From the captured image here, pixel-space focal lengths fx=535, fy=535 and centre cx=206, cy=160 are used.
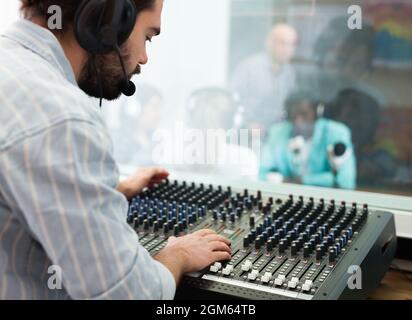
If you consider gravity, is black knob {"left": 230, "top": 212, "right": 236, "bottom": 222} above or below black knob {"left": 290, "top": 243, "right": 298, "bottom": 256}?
above

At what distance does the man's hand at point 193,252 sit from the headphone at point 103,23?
14.0 inches

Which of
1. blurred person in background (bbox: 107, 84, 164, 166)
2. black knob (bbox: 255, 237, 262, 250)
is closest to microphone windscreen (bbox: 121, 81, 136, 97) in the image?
black knob (bbox: 255, 237, 262, 250)

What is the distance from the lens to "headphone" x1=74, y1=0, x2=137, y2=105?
0.83m

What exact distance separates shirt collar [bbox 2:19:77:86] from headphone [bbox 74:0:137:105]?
4 centimetres

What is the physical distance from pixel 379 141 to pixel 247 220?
11.7 feet

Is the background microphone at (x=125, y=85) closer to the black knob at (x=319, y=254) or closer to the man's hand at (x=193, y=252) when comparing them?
the man's hand at (x=193, y=252)

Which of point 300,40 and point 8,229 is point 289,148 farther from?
point 8,229

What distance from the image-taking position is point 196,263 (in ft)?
2.98

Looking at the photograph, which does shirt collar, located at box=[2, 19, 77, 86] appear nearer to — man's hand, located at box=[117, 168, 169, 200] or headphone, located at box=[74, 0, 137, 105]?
headphone, located at box=[74, 0, 137, 105]

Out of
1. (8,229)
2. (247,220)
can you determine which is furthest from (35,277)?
(247,220)

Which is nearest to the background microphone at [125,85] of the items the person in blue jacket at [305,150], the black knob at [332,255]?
the black knob at [332,255]

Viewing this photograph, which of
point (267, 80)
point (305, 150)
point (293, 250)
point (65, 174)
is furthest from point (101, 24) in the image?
point (267, 80)

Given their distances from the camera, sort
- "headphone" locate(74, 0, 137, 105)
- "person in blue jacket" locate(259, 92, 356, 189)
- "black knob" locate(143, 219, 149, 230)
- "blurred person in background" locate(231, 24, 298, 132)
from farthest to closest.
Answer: "blurred person in background" locate(231, 24, 298, 132) < "person in blue jacket" locate(259, 92, 356, 189) < "black knob" locate(143, 219, 149, 230) < "headphone" locate(74, 0, 137, 105)

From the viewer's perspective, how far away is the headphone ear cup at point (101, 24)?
83 centimetres
